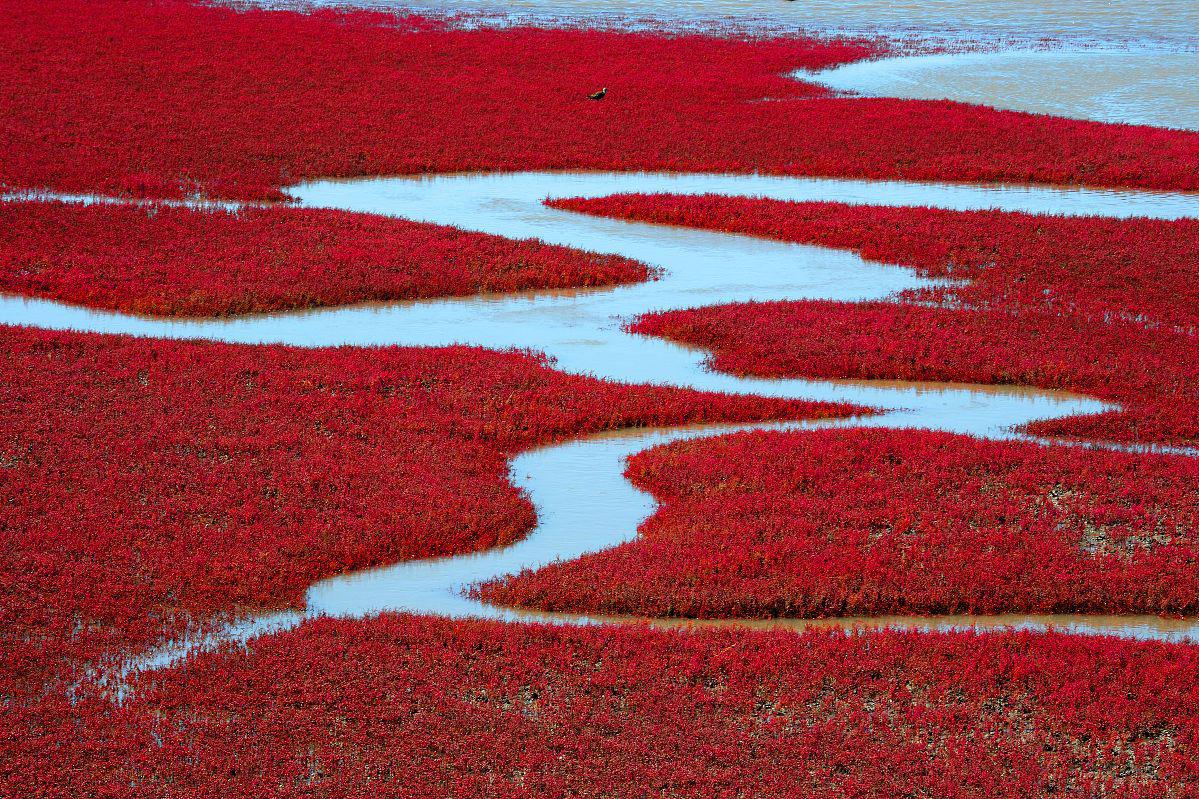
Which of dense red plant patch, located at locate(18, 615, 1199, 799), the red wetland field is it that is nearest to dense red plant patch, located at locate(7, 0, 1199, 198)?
the red wetland field

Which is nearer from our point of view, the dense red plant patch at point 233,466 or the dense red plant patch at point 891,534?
the dense red plant patch at point 233,466

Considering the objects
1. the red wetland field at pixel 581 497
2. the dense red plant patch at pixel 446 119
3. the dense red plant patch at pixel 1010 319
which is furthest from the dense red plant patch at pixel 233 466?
the dense red plant patch at pixel 446 119

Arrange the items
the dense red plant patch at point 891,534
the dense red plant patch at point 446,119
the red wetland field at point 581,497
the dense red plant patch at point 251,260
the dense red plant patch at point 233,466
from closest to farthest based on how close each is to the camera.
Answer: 1. the red wetland field at point 581,497
2. the dense red plant patch at point 233,466
3. the dense red plant patch at point 891,534
4. the dense red plant patch at point 251,260
5. the dense red plant patch at point 446,119

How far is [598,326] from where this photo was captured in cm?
2116

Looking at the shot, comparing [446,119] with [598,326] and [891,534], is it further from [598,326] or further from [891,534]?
[891,534]

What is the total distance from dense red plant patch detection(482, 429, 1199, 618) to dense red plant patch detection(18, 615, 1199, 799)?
36.5 inches

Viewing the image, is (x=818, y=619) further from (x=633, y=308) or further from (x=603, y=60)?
(x=603, y=60)

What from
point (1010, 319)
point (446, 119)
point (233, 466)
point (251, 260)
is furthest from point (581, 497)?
point (446, 119)

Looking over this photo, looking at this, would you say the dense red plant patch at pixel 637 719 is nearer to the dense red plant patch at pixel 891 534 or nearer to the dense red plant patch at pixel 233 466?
the dense red plant patch at pixel 891 534

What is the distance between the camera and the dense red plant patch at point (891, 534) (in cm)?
1188

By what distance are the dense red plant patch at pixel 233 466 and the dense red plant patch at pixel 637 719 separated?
1.32 metres

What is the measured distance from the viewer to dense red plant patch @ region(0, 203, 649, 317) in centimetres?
2175

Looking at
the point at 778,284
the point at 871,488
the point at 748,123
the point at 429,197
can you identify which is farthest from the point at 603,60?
the point at 871,488

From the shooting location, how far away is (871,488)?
46.6 ft
